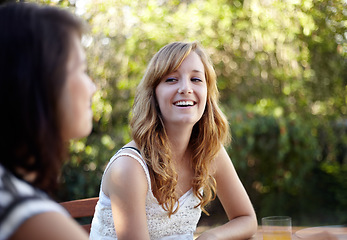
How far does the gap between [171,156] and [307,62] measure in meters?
3.22

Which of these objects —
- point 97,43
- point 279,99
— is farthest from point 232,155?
point 97,43

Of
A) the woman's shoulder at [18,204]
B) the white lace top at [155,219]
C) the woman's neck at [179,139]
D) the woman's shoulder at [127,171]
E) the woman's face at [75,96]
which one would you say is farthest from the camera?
the woman's neck at [179,139]

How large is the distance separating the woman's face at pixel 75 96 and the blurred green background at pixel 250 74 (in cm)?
312

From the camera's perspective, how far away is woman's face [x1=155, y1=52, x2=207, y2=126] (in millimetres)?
1895

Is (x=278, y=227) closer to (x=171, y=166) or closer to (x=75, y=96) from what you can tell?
(x=171, y=166)

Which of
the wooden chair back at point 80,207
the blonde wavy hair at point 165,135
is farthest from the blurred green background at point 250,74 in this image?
the blonde wavy hair at point 165,135

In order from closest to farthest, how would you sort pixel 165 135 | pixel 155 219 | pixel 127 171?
pixel 127 171 → pixel 155 219 → pixel 165 135

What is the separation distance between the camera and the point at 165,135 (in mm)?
1948

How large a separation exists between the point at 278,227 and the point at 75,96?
1025 mm

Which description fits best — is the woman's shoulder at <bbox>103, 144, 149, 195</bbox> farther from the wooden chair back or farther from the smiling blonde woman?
the wooden chair back

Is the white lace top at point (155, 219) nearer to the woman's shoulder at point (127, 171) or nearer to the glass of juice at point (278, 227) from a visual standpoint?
the woman's shoulder at point (127, 171)

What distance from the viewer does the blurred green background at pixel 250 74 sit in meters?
4.25

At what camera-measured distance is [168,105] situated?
75.4 inches

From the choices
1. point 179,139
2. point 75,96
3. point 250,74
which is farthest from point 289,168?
point 75,96
